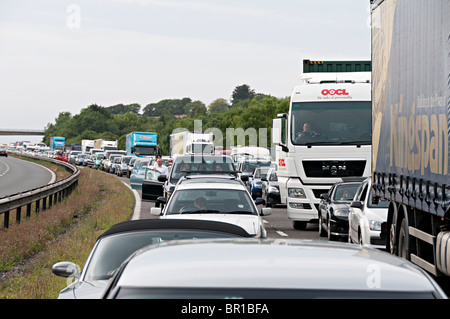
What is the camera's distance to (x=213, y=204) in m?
14.0

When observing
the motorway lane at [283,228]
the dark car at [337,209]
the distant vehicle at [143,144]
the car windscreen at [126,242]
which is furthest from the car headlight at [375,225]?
the distant vehicle at [143,144]

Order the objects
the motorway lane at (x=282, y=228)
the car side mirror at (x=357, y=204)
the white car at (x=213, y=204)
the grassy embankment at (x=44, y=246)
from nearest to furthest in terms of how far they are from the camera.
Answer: the grassy embankment at (x=44, y=246) < the white car at (x=213, y=204) < the car side mirror at (x=357, y=204) < the motorway lane at (x=282, y=228)

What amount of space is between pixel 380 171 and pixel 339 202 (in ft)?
→ 17.8

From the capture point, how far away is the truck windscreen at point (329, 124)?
21.2 meters

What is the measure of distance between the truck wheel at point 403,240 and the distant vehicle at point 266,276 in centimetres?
752

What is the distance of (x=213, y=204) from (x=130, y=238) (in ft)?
20.5

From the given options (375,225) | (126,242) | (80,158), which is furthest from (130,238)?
(80,158)

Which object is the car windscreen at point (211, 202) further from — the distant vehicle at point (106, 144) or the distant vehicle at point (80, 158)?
the distant vehicle at point (80, 158)

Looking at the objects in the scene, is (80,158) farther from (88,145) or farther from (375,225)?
(375,225)

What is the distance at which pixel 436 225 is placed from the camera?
389 inches

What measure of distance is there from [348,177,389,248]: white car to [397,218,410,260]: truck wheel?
8.10 ft

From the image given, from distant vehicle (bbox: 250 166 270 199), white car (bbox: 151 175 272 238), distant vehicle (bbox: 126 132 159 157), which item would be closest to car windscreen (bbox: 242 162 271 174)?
distant vehicle (bbox: 250 166 270 199)

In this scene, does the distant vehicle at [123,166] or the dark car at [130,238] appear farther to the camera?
the distant vehicle at [123,166]
